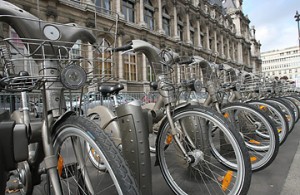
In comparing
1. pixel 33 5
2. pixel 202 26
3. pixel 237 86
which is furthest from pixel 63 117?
pixel 202 26

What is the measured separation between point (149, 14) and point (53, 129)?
25.7m

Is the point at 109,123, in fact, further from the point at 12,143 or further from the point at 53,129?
the point at 12,143

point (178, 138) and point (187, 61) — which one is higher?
point (187, 61)

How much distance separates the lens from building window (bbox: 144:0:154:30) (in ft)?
81.2

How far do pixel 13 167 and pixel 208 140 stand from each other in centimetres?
204

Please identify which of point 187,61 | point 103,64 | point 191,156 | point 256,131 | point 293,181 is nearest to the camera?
point 103,64

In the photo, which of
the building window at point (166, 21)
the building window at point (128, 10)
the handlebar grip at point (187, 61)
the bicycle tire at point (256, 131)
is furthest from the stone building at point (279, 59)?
the handlebar grip at point (187, 61)

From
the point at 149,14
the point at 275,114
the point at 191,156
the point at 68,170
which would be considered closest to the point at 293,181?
the point at 191,156

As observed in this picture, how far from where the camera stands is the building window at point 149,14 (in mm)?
24737

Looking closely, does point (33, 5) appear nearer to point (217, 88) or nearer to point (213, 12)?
point (217, 88)

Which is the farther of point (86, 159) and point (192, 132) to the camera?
point (192, 132)

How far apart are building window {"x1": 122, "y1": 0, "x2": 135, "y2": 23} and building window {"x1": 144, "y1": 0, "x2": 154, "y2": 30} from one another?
1956 mm

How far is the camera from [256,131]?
11.7 ft

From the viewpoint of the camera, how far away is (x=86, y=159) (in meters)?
1.63
